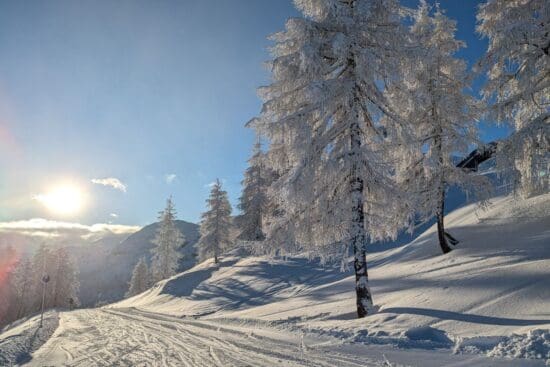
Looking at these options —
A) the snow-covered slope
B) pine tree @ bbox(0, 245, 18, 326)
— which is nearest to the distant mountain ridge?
pine tree @ bbox(0, 245, 18, 326)

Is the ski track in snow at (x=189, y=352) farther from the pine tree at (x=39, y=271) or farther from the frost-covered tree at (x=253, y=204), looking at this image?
the pine tree at (x=39, y=271)

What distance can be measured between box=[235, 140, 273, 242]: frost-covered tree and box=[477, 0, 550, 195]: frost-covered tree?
94.0ft

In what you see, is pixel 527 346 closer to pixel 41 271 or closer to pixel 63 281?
pixel 63 281

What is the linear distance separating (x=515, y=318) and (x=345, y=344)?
3733 millimetres

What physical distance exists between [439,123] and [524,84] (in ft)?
16.7

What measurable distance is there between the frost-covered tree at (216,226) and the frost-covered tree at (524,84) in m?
33.7

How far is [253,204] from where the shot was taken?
41094 mm

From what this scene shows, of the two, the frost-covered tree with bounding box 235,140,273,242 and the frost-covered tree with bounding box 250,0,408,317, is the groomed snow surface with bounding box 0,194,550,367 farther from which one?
the frost-covered tree with bounding box 235,140,273,242

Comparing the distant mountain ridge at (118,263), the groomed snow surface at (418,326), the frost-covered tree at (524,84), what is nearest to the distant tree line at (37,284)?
the groomed snow surface at (418,326)

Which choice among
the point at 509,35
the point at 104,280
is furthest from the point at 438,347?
the point at 104,280

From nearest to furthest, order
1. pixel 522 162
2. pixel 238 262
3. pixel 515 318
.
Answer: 1. pixel 515 318
2. pixel 522 162
3. pixel 238 262

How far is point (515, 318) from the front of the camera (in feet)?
23.3

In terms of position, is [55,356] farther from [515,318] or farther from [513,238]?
[513,238]

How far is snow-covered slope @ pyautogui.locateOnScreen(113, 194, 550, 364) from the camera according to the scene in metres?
6.87
